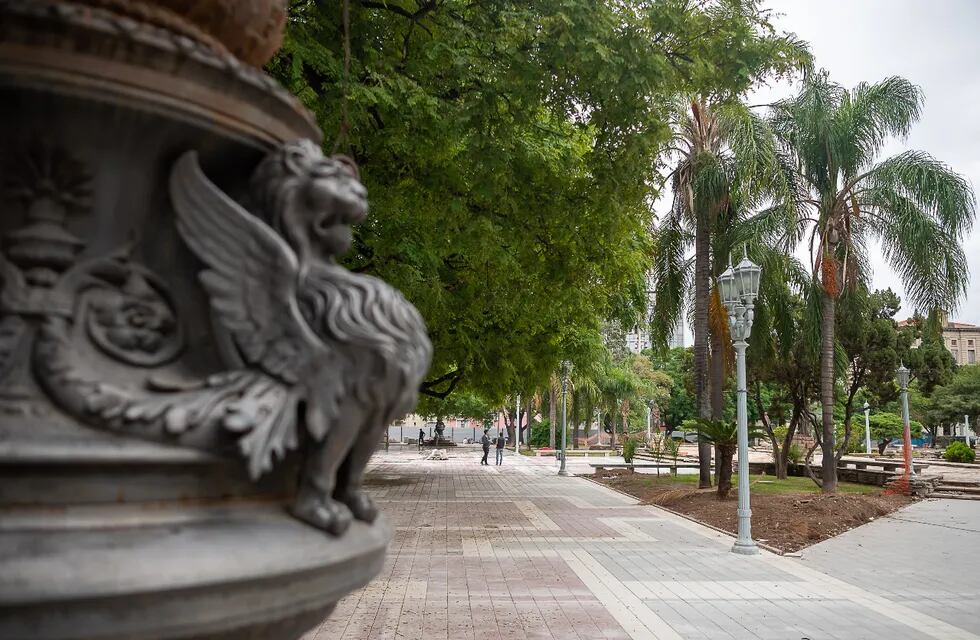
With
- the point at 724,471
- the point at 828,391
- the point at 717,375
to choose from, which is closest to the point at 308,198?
the point at 724,471

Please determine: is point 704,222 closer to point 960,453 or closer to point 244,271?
point 244,271

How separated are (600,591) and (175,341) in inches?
271

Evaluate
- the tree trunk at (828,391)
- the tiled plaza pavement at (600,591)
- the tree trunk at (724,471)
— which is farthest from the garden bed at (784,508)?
the tiled plaza pavement at (600,591)

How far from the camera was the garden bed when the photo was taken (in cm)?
1241

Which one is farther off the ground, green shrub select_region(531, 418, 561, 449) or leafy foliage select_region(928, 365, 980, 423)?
leafy foliage select_region(928, 365, 980, 423)

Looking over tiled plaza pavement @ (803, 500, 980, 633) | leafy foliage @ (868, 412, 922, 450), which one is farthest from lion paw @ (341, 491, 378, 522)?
leafy foliage @ (868, 412, 922, 450)

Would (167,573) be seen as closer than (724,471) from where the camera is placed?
Yes

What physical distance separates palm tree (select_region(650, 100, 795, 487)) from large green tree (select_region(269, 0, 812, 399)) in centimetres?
820

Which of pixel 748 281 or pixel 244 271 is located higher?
pixel 748 281

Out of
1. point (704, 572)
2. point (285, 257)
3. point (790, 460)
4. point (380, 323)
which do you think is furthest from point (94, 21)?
point (790, 460)

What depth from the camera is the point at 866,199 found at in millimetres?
16406

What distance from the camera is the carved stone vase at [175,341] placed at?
1560 millimetres

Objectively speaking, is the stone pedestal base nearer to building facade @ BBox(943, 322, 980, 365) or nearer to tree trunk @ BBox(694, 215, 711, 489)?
tree trunk @ BBox(694, 215, 711, 489)

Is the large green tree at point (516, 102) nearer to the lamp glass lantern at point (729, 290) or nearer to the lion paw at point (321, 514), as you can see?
the lamp glass lantern at point (729, 290)
